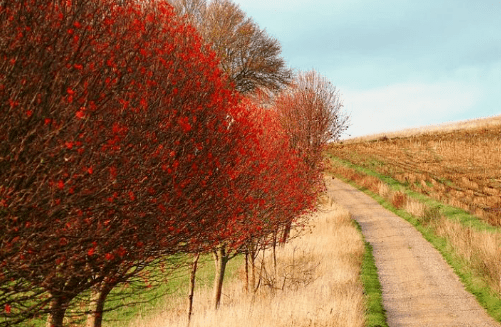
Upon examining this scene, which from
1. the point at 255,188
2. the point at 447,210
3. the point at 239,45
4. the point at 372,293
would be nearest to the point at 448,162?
the point at 447,210

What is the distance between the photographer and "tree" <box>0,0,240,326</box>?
5625 mm

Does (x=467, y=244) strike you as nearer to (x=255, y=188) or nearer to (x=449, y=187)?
(x=255, y=188)

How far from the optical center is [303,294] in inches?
515

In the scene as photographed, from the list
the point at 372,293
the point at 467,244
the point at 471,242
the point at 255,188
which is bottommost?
the point at 372,293

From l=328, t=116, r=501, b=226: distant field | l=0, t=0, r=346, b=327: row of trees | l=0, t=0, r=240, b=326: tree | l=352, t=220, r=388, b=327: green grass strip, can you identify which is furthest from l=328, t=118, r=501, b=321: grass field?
l=0, t=0, r=240, b=326: tree

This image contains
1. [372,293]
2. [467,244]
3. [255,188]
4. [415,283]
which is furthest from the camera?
[467,244]

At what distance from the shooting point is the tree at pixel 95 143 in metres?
5.62

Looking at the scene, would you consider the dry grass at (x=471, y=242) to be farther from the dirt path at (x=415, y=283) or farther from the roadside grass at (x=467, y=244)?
the dirt path at (x=415, y=283)

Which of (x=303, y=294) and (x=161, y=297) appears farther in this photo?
(x=161, y=297)

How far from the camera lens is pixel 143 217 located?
7.39 metres

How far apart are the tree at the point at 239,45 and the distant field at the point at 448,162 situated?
20.5ft

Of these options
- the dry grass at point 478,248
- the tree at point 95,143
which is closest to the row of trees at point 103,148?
the tree at point 95,143

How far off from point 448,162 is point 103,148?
48.6 meters

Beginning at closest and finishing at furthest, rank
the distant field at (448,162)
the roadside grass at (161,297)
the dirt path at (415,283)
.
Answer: the dirt path at (415,283)
the roadside grass at (161,297)
the distant field at (448,162)
